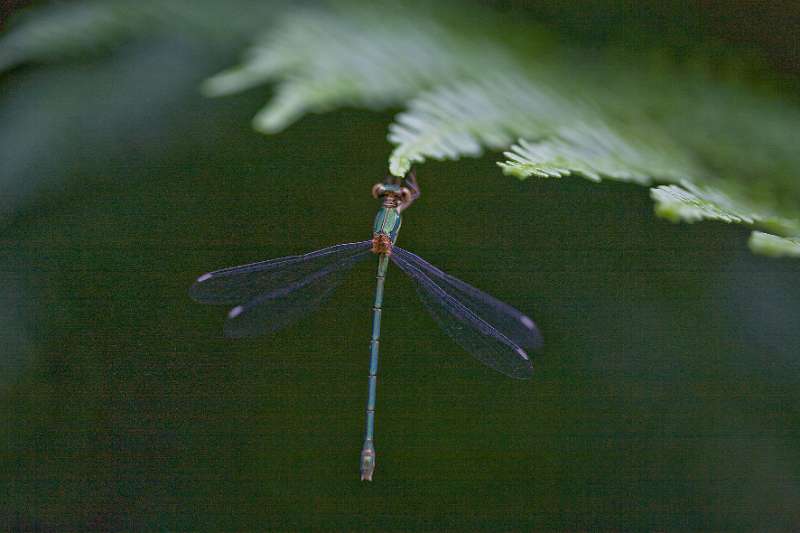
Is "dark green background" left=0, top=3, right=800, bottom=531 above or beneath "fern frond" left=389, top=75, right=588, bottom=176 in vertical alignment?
beneath

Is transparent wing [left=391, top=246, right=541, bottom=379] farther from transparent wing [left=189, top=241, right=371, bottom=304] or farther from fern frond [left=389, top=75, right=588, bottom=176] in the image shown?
fern frond [left=389, top=75, right=588, bottom=176]

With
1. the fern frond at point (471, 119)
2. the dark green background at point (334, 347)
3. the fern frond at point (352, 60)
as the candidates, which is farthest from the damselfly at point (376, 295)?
the fern frond at point (471, 119)

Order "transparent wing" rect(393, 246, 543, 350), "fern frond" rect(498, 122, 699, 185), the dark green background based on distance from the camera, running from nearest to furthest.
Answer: "fern frond" rect(498, 122, 699, 185) → "transparent wing" rect(393, 246, 543, 350) → the dark green background

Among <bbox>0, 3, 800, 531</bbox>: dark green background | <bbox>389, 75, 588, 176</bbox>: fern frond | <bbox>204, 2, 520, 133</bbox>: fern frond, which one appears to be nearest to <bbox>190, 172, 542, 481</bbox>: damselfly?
<bbox>0, 3, 800, 531</bbox>: dark green background

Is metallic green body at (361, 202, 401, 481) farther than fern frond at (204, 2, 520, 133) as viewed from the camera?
Yes

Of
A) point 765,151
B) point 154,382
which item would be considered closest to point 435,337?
point 154,382

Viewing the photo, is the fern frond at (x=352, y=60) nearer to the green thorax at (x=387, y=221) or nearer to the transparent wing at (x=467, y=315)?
the green thorax at (x=387, y=221)

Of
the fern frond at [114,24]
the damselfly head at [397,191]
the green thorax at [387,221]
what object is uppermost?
the fern frond at [114,24]
